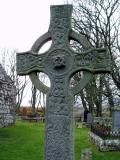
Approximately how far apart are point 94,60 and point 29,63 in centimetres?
141

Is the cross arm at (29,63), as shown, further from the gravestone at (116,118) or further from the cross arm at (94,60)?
the gravestone at (116,118)

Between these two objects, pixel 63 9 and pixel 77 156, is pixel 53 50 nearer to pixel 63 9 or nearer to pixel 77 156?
pixel 63 9

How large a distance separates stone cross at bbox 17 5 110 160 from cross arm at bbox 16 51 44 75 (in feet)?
0.07

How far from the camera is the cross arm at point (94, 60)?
8.60 meters

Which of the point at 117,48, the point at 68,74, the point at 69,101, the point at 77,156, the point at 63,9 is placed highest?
the point at 117,48

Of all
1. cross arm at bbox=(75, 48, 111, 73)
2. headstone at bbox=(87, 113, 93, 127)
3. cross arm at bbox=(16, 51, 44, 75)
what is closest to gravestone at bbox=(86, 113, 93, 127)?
headstone at bbox=(87, 113, 93, 127)

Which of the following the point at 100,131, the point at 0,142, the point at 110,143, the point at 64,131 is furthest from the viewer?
the point at 0,142

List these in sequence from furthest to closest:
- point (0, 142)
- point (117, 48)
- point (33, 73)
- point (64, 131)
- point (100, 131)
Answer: point (117, 48) → point (0, 142) → point (100, 131) → point (33, 73) → point (64, 131)

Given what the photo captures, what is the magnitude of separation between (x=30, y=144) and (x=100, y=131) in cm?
351

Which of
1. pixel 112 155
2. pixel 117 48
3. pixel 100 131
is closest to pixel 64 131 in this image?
pixel 112 155

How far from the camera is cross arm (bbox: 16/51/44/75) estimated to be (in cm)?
912

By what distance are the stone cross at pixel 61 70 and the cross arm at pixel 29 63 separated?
22 mm

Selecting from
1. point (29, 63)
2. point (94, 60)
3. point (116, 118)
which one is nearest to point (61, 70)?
point (94, 60)

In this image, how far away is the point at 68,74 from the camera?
8.77m
